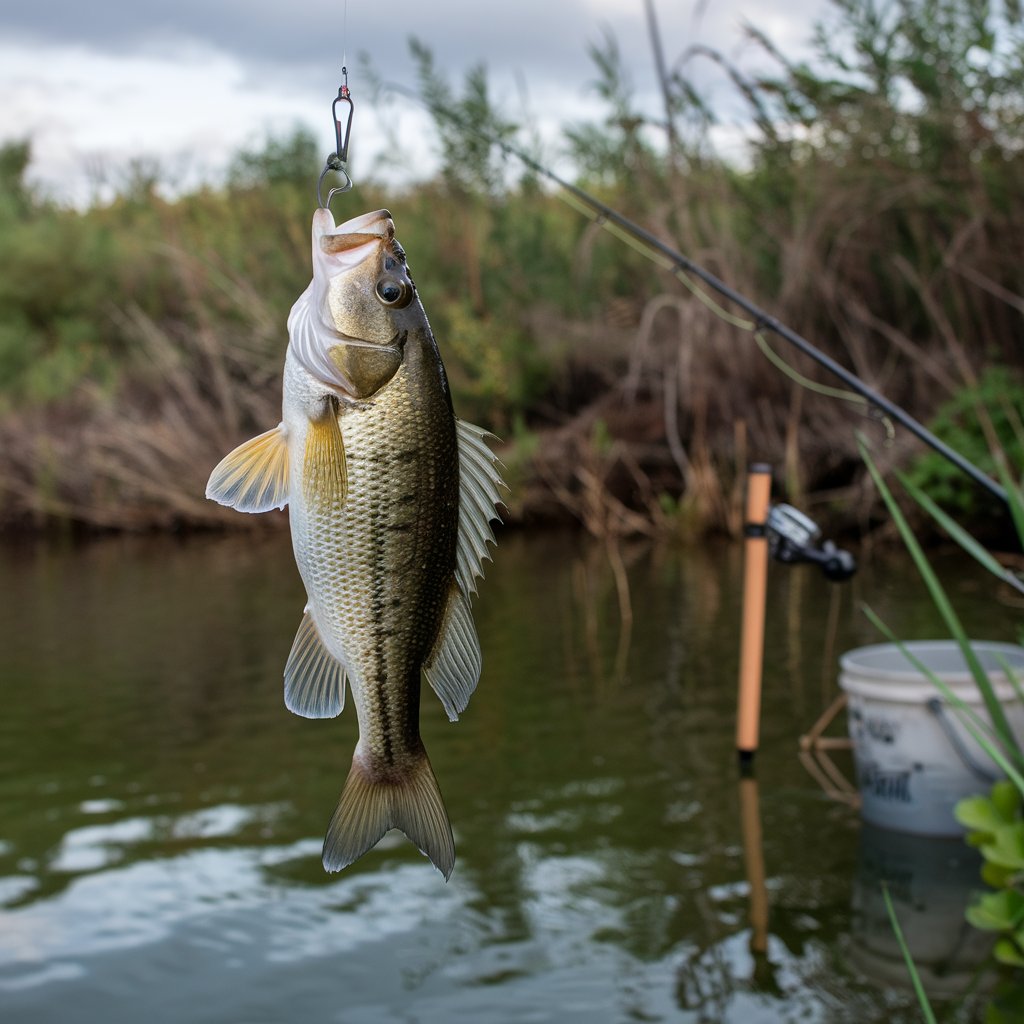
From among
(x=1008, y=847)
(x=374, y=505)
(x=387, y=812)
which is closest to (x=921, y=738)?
(x=1008, y=847)

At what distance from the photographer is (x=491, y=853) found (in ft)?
22.3

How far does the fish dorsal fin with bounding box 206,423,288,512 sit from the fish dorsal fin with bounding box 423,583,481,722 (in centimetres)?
26

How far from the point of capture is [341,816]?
1889 mm

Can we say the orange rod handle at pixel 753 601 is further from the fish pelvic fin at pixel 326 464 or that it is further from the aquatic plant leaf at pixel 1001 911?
the fish pelvic fin at pixel 326 464

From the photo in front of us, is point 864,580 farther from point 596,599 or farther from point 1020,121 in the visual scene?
point 1020,121

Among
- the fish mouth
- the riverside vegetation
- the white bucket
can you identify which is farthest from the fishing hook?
the riverside vegetation

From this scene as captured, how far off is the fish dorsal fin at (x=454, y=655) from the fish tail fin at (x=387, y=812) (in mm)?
116

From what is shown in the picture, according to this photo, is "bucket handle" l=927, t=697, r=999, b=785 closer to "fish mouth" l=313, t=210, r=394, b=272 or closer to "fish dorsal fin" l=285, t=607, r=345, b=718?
"fish dorsal fin" l=285, t=607, r=345, b=718

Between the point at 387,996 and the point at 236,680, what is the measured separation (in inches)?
212

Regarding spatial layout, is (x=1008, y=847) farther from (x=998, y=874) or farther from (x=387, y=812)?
(x=387, y=812)

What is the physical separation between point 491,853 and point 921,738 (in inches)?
78.1

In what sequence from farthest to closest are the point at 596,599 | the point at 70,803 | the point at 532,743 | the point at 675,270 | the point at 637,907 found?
the point at 596,599 → the point at 532,743 → the point at 70,803 → the point at 637,907 → the point at 675,270

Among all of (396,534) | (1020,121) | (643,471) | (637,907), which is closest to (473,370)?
(643,471)

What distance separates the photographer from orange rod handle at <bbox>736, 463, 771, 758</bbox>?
277 inches
